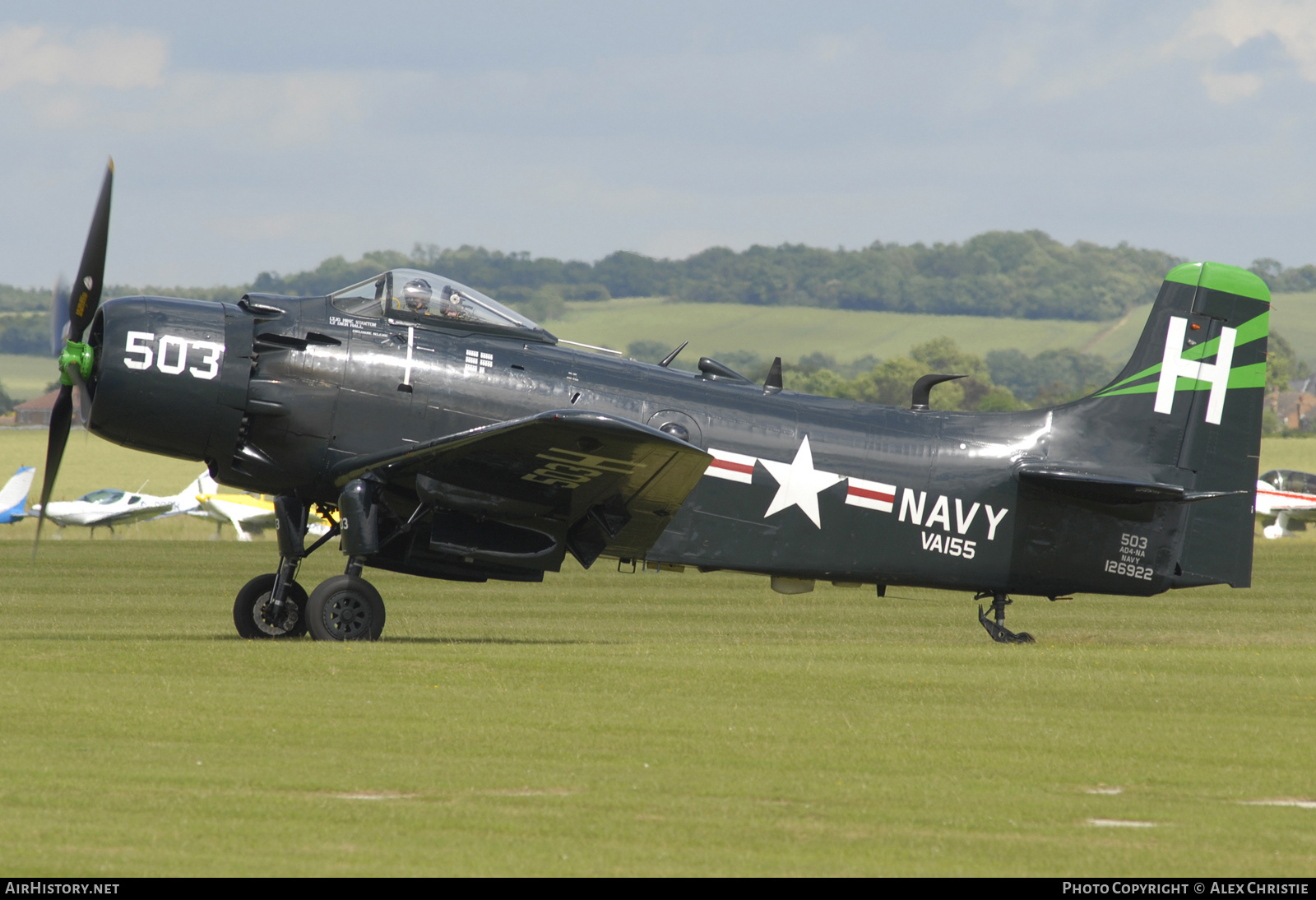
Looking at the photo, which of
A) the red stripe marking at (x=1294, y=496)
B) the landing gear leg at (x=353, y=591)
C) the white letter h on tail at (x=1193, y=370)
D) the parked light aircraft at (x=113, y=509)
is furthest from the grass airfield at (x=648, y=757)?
the red stripe marking at (x=1294, y=496)

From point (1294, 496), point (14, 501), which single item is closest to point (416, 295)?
point (14, 501)

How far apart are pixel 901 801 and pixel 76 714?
5117 millimetres

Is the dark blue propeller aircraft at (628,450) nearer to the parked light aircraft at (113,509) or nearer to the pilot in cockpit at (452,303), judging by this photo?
the pilot in cockpit at (452,303)

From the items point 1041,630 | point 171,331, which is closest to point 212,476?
point 171,331

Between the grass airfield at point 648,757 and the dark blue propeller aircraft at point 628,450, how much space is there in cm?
89

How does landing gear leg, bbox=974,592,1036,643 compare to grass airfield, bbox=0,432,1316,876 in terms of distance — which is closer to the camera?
grass airfield, bbox=0,432,1316,876

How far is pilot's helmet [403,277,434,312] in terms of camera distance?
1369 cm

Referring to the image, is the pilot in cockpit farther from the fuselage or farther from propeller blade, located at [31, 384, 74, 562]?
propeller blade, located at [31, 384, 74, 562]

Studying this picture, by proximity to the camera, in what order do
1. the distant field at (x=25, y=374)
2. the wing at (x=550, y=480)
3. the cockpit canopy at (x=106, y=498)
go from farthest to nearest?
the distant field at (x=25, y=374) → the cockpit canopy at (x=106, y=498) → the wing at (x=550, y=480)

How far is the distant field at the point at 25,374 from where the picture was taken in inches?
4697

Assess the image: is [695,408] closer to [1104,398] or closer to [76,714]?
[1104,398]

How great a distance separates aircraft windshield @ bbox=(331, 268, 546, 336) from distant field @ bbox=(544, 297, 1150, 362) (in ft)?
394

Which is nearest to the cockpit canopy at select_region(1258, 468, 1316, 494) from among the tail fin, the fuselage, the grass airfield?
the grass airfield

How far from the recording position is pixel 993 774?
808 centimetres
